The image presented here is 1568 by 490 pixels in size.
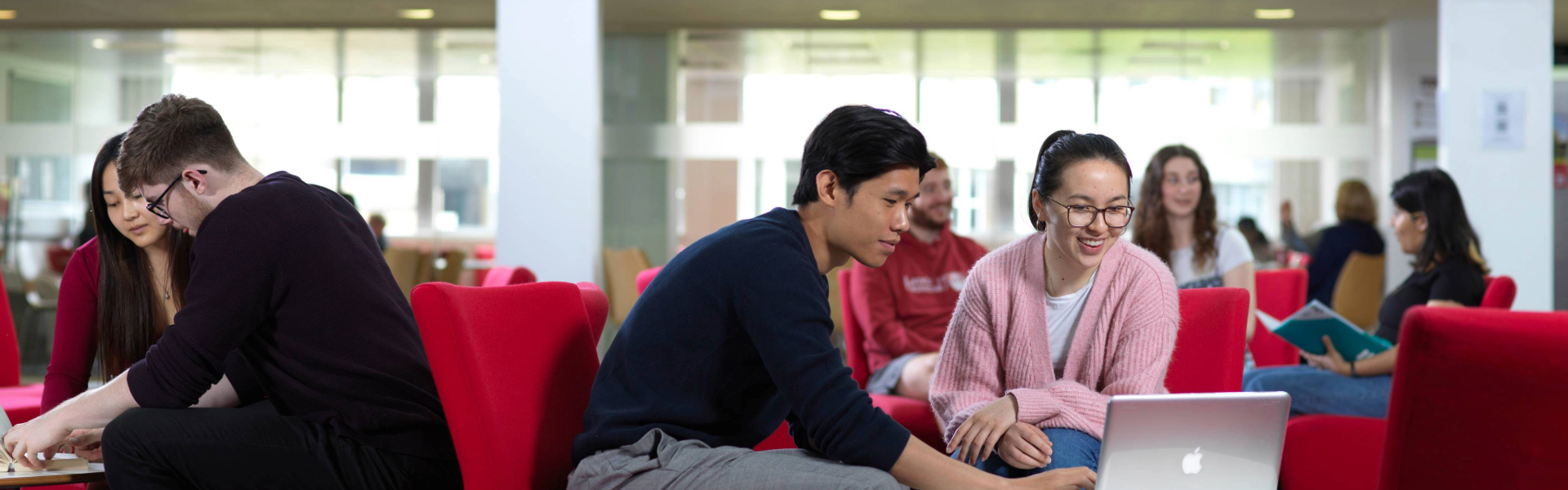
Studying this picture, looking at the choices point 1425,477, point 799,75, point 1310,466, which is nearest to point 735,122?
point 799,75

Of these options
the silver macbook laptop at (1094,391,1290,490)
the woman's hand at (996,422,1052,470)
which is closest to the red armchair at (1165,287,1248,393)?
the woman's hand at (996,422,1052,470)

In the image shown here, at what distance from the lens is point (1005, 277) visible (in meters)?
1.95

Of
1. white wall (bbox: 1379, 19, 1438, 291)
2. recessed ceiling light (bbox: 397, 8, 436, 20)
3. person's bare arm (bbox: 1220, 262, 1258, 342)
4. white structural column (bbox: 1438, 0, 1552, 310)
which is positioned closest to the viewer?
person's bare arm (bbox: 1220, 262, 1258, 342)

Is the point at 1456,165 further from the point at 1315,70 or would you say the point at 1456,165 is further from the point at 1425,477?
the point at 1425,477

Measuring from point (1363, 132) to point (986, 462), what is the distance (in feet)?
25.9

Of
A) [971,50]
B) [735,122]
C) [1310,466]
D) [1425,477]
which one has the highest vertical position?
[971,50]

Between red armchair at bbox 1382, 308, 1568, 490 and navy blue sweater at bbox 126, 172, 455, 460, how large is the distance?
1.43 m

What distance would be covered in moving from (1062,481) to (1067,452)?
0.87 feet

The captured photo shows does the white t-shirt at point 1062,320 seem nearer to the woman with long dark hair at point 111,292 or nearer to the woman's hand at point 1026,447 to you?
the woman's hand at point 1026,447

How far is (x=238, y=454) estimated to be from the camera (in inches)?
65.6

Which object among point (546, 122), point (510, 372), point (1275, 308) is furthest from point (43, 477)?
point (546, 122)

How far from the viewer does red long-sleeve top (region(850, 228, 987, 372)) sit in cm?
347

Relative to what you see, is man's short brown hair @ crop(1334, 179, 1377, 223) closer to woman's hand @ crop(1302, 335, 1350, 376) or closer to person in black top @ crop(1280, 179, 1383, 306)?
person in black top @ crop(1280, 179, 1383, 306)

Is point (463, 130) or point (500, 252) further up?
point (463, 130)
